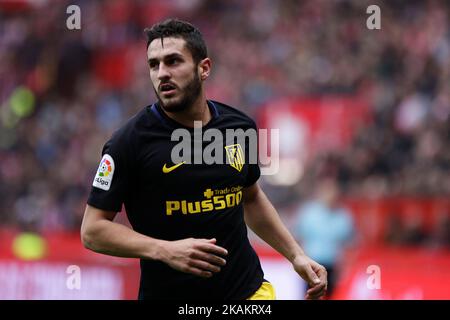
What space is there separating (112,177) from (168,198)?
0.37 metres

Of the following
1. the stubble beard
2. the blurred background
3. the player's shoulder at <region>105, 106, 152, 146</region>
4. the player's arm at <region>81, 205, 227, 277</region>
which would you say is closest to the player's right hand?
the player's arm at <region>81, 205, 227, 277</region>

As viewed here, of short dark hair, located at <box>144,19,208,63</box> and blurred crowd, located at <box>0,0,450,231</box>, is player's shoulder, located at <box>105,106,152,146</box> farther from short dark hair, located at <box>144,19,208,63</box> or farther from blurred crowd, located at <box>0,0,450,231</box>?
blurred crowd, located at <box>0,0,450,231</box>

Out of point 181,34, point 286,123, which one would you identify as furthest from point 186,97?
point 286,123

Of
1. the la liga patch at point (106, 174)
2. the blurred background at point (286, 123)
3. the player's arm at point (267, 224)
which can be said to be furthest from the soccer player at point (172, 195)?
the blurred background at point (286, 123)

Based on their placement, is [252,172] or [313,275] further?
[252,172]

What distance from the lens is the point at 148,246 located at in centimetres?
535

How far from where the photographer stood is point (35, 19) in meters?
22.2

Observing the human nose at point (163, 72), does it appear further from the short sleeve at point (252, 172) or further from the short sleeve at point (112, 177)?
the short sleeve at point (252, 172)

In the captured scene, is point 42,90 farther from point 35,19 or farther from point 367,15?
point 367,15

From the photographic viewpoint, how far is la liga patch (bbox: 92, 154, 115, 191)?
217 inches

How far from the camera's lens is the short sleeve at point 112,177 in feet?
18.1

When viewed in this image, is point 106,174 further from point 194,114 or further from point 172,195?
point 194,114

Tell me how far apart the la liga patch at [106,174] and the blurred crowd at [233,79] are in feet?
26.6
